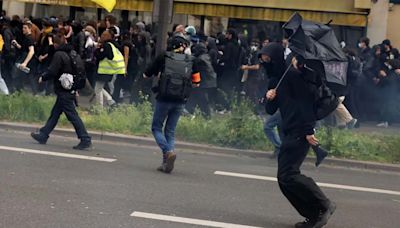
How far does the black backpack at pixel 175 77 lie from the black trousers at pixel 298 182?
227cm

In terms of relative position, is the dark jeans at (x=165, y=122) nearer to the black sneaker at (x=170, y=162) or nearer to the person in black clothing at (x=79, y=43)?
the black sneaker at (x=170, y=162)

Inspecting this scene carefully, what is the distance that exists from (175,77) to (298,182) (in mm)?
2644

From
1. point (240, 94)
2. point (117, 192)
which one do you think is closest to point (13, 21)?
point (240, 94)

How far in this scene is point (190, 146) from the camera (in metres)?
11.1

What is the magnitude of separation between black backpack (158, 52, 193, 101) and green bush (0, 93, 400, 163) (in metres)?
2.79

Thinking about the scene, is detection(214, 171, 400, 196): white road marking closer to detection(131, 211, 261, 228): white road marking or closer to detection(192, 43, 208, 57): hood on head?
detection(131, 211, 261, 228): white road marking

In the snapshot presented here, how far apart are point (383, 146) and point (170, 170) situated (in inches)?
166

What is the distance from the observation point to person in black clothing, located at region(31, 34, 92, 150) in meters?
9.82

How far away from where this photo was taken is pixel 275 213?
7.14m

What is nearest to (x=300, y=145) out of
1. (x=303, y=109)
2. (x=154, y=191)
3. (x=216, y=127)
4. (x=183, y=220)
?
(x=303, y=109)

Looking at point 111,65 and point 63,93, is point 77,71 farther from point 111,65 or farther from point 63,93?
point 111,65

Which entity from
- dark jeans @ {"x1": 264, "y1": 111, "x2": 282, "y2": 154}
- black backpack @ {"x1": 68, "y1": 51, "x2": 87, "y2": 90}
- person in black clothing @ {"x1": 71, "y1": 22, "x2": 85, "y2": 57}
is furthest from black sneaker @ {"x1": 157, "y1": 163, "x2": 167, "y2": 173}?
person in black clothing @ {"x1": 71, "y1": 22, "x2": 85, "y2": 57}

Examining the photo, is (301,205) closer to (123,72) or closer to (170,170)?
(170,170)

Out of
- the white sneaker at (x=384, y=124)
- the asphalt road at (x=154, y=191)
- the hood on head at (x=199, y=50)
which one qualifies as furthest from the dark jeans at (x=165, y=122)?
the white sneaker at (x=384, y=124)
